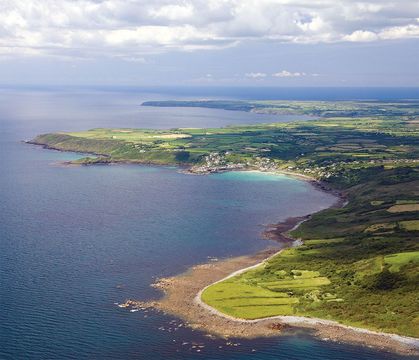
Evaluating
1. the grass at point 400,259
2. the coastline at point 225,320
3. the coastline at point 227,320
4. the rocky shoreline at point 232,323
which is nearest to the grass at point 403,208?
the grass at point 400,259

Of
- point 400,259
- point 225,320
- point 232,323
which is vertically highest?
point 400,259

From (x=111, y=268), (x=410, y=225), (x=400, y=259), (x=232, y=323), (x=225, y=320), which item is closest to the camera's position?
(x=232, y=323)

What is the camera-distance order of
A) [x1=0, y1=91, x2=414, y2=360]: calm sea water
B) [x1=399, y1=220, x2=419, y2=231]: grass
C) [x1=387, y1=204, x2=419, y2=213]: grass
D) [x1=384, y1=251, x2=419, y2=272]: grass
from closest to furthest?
1. [x1=0, y1=91, x2=414, y2=360]: calm sea water
2. [x1=384, y1=251, x2=419, y2=272]: grass
3. [x1=399, y1=220, x2=419, y2=231]: grass
4. [x1=387, y1=204, x2=419, y2=213]: grass

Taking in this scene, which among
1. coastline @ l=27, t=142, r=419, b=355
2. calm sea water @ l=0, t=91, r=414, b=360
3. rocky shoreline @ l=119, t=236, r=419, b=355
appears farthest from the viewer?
coastline @ l=27, t=142, r=419, b=355

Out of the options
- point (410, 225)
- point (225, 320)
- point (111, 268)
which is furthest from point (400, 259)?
point (111, 268)

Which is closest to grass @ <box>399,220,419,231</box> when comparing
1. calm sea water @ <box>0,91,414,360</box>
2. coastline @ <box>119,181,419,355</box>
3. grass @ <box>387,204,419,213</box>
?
grass @ <box>387,204,419,213</box>

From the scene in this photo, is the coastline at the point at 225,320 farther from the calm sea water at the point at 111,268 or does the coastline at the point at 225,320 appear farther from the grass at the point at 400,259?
the grass at the point at 400,259

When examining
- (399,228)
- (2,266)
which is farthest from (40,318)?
(399,228)

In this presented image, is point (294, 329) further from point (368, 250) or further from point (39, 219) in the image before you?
point (39, 219)

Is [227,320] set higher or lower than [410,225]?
lower

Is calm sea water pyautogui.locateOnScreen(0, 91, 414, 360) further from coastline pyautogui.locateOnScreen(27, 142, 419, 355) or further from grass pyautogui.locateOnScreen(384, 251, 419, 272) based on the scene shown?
grass pyautogui.locateOnScreen(384, 251, 419, 272)

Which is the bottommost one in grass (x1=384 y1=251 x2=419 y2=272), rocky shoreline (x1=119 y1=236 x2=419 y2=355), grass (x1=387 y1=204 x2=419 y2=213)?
rocky shoreline (x1=119 y1=236 x2=419 y2=355)

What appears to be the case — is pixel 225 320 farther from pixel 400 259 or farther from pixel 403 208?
pixel 403 208
